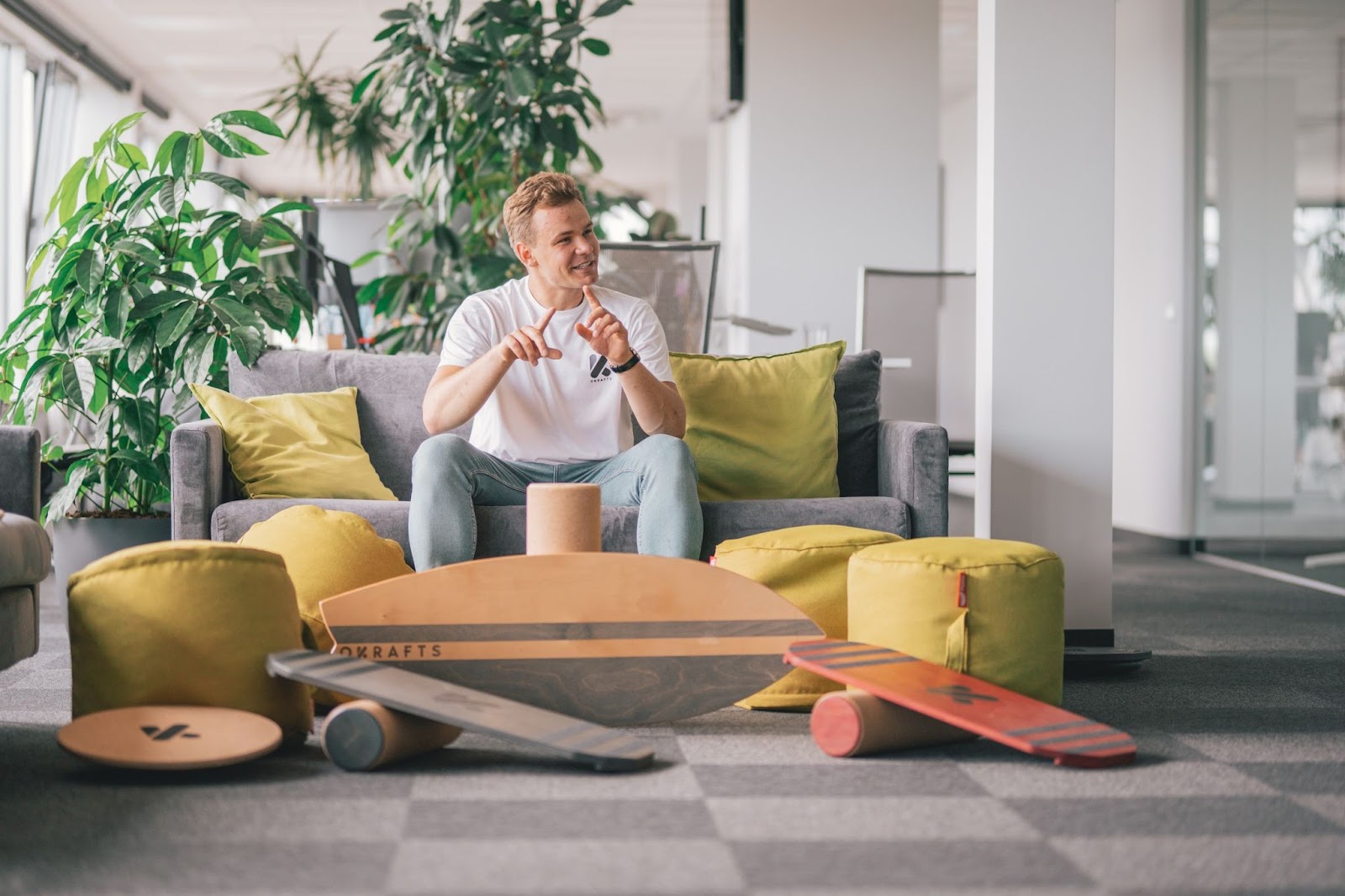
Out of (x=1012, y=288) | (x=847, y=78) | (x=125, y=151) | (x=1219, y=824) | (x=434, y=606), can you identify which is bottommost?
(x=1219, y=824)

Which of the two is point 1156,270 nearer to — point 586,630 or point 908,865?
point 586,630

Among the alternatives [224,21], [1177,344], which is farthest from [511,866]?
[224,21]

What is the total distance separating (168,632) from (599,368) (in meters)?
1.23

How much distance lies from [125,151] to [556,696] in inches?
88.9

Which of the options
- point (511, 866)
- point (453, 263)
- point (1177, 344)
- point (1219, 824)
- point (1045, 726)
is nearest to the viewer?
point (511, 866)

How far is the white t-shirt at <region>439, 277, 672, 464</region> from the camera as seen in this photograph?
308 centimetres

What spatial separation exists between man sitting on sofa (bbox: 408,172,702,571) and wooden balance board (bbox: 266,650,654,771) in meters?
0.62

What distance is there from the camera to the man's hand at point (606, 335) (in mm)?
2838

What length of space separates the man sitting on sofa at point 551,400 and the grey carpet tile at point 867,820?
0.95 meters

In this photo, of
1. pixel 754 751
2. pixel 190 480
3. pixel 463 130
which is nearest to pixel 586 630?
pixel 754 751

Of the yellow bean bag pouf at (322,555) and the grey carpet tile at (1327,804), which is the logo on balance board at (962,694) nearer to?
the grey carpet tile at (1327,804)

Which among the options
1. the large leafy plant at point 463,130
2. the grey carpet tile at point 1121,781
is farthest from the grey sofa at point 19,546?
the large leafy plant at point 463,130

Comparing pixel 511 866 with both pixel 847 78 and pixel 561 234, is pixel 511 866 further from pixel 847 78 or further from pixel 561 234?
pixel 847 78

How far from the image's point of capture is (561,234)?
3.00m
